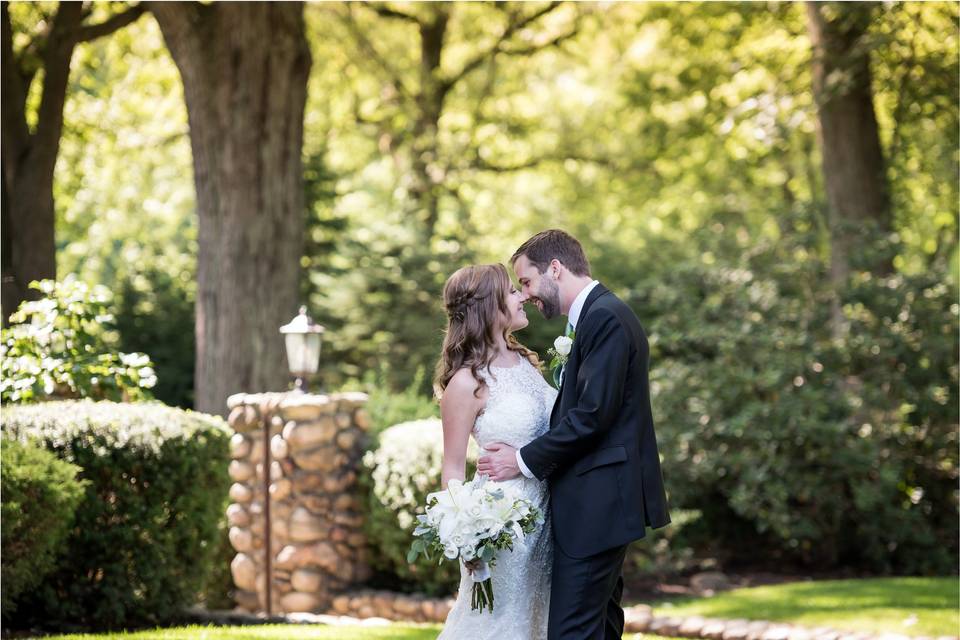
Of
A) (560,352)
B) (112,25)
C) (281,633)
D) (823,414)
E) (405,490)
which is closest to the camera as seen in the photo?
(560,352)

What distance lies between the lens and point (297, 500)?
8.48 metres

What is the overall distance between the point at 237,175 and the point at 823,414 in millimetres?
5744

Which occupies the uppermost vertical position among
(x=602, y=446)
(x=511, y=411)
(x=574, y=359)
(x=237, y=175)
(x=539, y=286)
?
(x=237, y=175)

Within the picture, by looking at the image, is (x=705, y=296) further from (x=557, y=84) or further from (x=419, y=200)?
(x=557, y=84)

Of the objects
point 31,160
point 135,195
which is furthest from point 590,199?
point 31,160

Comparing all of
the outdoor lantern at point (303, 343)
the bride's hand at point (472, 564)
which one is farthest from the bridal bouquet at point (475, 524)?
the outdoor lantern at point (303, 343)

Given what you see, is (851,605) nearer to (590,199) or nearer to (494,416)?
(494,416)

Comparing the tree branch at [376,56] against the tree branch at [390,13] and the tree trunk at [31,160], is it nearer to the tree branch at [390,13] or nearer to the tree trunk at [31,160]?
the tree branch at [390,13]

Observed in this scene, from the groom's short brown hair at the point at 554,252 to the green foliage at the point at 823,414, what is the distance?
535 cm

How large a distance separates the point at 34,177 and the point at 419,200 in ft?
25.4

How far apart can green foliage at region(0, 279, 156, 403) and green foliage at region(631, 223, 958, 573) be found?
4.86 meters

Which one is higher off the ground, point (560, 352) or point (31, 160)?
point (31, 160)

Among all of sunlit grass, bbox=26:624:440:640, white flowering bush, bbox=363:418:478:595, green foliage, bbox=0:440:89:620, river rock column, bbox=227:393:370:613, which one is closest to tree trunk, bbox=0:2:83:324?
river rock column, bbox=227:393:370:613

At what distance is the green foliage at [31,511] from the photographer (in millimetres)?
5762
